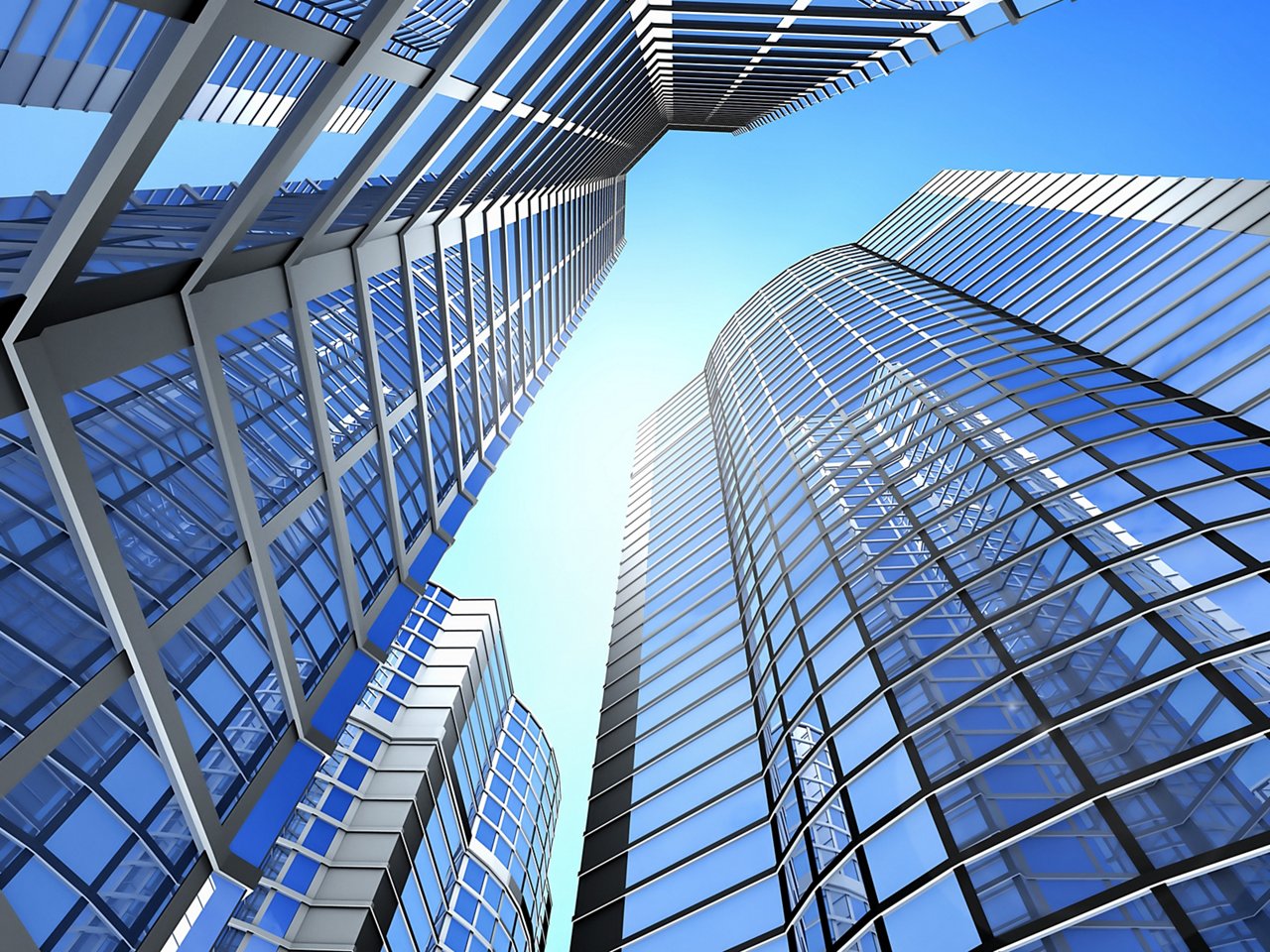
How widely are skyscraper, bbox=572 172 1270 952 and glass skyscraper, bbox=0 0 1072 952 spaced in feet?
22.8

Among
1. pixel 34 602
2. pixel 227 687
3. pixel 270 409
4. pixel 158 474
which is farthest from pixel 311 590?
pixel 34 602

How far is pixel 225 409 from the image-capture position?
9727 mm

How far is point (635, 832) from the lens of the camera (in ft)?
53.2

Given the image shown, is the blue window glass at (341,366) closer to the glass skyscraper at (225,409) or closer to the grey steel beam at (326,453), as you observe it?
the glass skyscraper at (225,409)

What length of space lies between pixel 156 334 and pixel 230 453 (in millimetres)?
2025

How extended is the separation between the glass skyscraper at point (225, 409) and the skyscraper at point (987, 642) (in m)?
6.96

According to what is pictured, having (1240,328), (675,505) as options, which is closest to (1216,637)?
(1240,328)

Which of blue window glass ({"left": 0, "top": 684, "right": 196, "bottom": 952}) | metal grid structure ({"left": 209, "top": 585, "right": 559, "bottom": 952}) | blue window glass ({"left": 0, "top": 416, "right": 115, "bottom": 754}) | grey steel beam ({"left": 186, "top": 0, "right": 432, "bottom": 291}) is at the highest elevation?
grey steel beam ({"left": 186, "top": 0, "right": 432, "bottom": 291})

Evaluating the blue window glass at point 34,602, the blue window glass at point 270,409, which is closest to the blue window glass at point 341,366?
the blue window glass at point 270,409

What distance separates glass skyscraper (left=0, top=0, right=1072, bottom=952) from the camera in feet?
21.4

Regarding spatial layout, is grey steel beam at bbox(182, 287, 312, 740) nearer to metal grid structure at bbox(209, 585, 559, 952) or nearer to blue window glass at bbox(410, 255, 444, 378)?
metal grid structure at bbox(209, 585, 559, 952)

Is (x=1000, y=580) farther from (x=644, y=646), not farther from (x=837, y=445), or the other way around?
(x=644, y=646)

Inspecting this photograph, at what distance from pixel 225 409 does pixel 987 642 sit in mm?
10982

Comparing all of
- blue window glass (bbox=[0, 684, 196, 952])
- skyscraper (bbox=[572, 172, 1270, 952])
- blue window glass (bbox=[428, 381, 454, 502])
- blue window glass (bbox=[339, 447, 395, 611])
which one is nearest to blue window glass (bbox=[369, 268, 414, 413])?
blue window glass (bbox=[339, 447, 395, 611])
